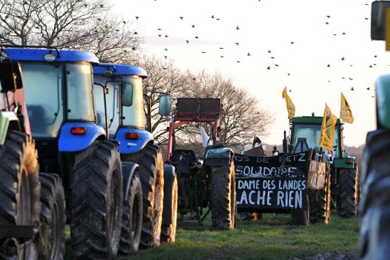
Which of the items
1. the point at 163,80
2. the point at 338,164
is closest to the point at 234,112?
the point at 163,80

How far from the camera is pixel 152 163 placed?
46.9 feet

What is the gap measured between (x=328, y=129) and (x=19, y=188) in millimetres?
18913

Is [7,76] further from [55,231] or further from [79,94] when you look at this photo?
[79,94]

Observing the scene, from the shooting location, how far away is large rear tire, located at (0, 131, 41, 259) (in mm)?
8070

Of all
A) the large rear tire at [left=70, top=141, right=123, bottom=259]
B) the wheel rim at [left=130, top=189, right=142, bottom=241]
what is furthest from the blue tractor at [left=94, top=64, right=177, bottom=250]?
the large rear tire at [left=70, top=141, right=123, bottom=259]

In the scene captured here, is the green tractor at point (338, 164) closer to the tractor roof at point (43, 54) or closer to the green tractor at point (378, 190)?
the tractor roof at point (43, 54)

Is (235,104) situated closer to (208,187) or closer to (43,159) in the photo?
(208,187)

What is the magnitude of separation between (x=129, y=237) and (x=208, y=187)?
25.8 feet

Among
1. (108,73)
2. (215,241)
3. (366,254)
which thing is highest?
(108,73)

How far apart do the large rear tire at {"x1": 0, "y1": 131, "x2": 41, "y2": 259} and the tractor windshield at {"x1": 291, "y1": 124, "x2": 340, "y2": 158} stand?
2024cm

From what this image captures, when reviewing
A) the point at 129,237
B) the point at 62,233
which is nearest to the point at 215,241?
the point at 129,237

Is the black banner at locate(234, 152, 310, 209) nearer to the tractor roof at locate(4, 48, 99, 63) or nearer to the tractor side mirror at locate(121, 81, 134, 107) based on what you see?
the tractor side mirror at locate(121, 81, 134, 107)

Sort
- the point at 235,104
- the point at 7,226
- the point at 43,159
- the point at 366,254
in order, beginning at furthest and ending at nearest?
1. the point at 235,104
2. the point at 43,159
3. the point at 7,226
4. the point at 366,254

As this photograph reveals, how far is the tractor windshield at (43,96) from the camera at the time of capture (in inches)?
456
